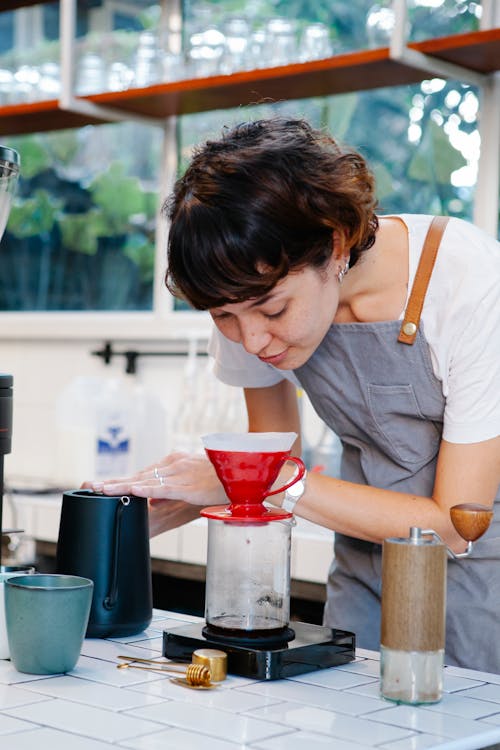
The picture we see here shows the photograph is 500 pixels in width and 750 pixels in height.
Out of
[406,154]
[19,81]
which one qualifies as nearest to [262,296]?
[406,154]

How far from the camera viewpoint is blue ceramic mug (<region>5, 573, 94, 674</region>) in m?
1.21

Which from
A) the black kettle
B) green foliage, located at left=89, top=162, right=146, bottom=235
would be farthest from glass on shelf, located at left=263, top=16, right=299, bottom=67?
the black kettle

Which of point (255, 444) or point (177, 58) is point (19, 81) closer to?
point (177, 58)

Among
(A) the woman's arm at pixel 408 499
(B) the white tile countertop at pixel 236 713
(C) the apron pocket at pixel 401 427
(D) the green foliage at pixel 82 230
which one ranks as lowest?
(B) the white tile countertop at pixel 236 713

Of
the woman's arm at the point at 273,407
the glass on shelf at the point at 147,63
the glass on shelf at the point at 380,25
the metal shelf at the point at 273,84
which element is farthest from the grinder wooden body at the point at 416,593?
the glass on shelf at the point at 147,63

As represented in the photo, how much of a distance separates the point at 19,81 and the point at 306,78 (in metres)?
0.98

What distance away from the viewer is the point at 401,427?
1643mm

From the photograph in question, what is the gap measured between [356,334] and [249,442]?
1.40 ft

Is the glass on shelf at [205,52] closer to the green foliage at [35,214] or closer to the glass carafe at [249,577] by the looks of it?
the green foliage at [35,214]

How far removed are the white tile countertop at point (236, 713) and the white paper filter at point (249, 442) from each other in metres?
0.25

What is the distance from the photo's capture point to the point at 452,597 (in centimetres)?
164

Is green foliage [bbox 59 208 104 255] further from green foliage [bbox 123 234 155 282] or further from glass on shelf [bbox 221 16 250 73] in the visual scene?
glass on shelf [bbox 221 16 250 73]

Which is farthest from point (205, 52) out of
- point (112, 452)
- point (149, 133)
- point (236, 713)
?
point (236, 713)

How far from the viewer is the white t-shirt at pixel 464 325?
146cm
